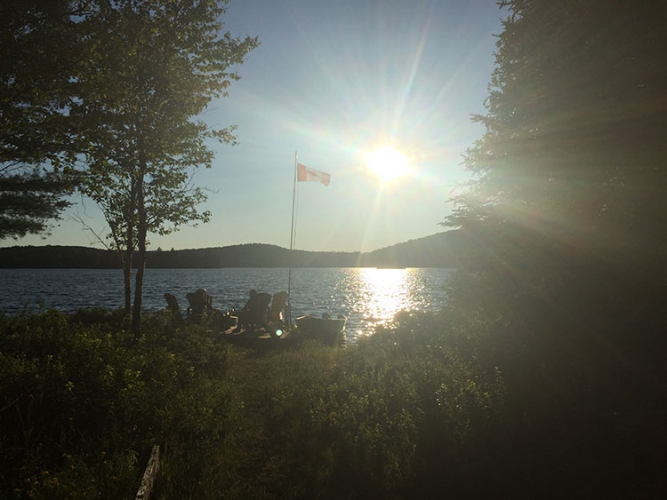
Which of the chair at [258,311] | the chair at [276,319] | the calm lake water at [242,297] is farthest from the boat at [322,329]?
the calm lake water at [242,297]

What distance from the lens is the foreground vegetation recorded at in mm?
4984

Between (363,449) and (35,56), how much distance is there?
8509mm

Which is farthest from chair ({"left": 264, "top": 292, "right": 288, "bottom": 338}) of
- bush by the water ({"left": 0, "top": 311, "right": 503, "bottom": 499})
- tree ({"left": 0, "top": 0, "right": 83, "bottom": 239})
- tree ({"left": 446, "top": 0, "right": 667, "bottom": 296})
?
tree ({"left": 0, "top": 0, "right": 83, "bottom": 239})

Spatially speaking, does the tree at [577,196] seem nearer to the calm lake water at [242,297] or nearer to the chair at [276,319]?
the calm lake water at [242,297]

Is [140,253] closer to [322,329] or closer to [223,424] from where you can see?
[223,424]

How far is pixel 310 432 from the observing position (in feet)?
21.5

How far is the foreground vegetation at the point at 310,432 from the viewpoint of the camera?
4984 millimetres

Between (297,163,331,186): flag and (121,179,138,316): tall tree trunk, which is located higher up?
(297,163,331,186): flag

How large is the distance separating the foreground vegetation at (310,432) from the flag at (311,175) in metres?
10.7

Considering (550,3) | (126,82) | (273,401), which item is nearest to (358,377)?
(273,401)

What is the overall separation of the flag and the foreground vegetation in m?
10.7

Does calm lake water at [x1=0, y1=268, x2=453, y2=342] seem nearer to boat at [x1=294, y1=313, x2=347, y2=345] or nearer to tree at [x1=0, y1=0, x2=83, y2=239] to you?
boat at [x1=294, y1=313, x2=347, y2=345]

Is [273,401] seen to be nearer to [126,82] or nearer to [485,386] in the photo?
[485,386]

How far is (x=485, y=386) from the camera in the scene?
7.58 m
